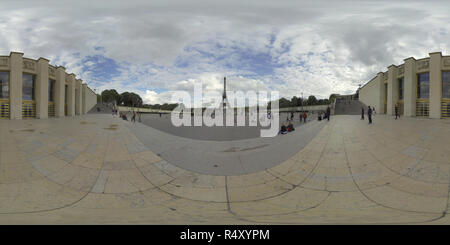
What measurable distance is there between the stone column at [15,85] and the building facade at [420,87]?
1911 inches

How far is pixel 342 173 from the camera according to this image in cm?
874

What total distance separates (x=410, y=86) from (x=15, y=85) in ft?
162

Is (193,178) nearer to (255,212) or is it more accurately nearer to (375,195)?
(255,212)

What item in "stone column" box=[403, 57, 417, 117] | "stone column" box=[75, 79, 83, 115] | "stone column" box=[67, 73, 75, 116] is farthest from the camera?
"stone column" box=[75, 79, 83, 115]

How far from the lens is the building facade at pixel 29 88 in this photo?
24.7 m

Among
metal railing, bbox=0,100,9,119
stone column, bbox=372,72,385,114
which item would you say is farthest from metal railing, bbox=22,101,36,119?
stone column, bbox=372,72,385,114

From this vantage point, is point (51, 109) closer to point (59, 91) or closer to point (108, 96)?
point (59, 91)

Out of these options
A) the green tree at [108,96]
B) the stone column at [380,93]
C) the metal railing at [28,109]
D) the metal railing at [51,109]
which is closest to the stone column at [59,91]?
the metal railing at [51,109]

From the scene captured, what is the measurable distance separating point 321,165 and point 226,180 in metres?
4.28

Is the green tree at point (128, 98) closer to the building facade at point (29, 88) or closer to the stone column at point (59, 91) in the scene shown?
the stone column at point (59, 91)

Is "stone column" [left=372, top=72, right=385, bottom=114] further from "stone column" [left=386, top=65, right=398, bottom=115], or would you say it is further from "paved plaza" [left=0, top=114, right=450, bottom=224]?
"paved plaza" [left=0, top=114, right=450, bottom=224]

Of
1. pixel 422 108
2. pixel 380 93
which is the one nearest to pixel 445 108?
pixel 422 108

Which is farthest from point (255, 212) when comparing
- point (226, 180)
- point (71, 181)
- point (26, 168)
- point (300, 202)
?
point (26, 168)

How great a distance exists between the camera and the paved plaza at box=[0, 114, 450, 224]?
642 cm
